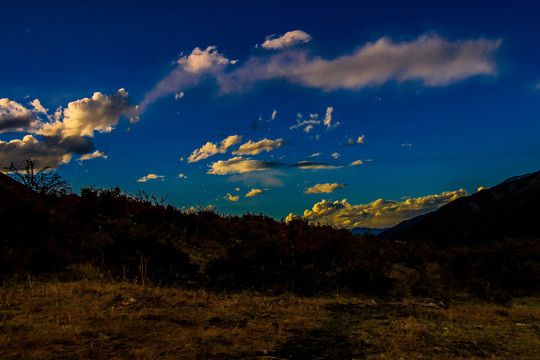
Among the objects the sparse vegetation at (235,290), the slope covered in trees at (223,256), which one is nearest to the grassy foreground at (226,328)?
the sparse vegetation at (235,290)

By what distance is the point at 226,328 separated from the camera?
412cm

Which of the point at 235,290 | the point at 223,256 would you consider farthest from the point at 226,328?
the point at 223,256

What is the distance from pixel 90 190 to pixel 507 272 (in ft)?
44.5

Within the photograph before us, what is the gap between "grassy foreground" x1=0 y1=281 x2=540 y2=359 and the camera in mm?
3240

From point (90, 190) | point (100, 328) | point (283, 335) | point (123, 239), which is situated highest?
point (90, 190)

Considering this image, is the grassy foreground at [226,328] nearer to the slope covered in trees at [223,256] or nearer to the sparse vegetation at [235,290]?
the sparse vegetation at [235,290]

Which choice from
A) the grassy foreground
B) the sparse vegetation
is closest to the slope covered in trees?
the sparse vegetation

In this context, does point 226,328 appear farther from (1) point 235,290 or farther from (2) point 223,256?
(2) point 223,256

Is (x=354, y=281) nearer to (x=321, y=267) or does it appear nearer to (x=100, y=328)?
(x=321, y=267)

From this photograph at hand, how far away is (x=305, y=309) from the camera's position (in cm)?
576

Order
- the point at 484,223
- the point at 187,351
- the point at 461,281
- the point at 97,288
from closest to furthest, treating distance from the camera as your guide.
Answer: the point at 187,351, the point at 97,288, the point at 461,281, the point at 484,223

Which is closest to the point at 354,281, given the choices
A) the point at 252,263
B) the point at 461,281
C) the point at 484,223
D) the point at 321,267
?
the point at 321,267

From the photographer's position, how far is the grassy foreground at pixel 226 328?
3240 millimetres

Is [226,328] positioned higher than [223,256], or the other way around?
[223,256]
